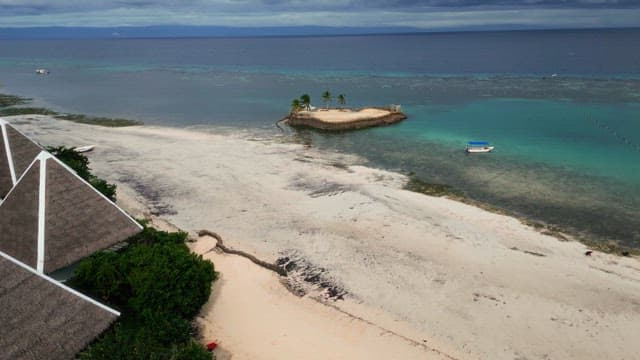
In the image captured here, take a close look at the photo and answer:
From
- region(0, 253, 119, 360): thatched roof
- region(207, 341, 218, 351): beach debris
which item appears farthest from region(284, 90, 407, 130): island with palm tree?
region(0, 253, 119, 360): thatched roof

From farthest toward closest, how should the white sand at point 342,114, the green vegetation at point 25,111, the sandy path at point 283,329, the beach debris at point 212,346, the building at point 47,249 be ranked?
the green vegetation at point 25,111, the white sand at point 342,114, the sandy path at point 283,329, the beach debris at point 212,346, the building at point 47,249

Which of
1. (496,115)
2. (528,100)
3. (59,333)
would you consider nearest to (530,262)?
(59,333)

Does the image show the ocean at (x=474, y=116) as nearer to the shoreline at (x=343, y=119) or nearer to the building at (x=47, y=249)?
the shoreline at (x=343, y=119)

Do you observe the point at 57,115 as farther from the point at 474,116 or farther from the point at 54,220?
the point at 474,116

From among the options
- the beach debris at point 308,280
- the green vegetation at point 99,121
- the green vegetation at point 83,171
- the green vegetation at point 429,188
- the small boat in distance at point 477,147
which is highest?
the green vegetation at point 83,171

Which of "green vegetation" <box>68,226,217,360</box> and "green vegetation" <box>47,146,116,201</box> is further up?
"green vegetation" <box>47,146,116,201</box>

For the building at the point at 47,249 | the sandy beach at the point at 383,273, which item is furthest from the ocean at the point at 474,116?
the building at the point at 47,249

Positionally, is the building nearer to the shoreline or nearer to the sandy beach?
the sandy beach
